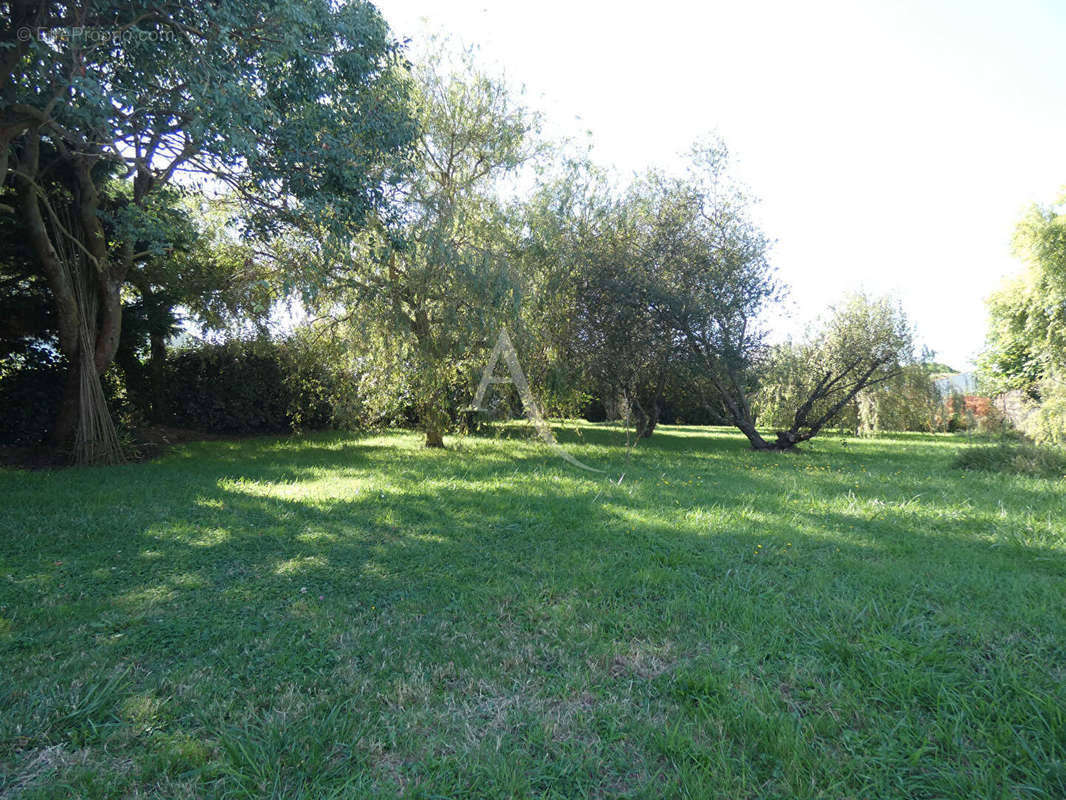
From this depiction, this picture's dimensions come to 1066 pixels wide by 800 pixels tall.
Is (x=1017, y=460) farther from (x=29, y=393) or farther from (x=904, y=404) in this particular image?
(x=29, y=393)

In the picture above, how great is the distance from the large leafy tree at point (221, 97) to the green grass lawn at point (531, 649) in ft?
12.2

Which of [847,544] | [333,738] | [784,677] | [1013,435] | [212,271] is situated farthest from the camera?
[1013,435]

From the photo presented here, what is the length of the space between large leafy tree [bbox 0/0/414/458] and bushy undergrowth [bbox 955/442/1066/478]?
34.2ft

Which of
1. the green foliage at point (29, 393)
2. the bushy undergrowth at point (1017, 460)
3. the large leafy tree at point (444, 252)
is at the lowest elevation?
the bushy undergrowth at point (1017, 460)

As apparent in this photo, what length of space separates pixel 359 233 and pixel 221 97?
10.9 feet

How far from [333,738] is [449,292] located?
743 cm

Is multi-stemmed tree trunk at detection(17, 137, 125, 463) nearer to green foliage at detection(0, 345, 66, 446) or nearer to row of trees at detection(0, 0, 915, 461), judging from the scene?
row of trees at detection(0, 0, 915, 461)

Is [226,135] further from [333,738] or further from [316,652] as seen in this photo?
[333,738]

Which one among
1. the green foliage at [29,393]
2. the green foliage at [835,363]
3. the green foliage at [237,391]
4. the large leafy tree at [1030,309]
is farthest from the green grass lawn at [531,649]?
the large leafy tree at [1030,309]

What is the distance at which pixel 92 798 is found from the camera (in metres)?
1.73

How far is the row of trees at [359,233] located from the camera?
18.1ft

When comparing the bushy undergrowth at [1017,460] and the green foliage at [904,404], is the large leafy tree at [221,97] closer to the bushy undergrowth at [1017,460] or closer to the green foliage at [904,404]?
the bushy undergrowth at [1017,460]

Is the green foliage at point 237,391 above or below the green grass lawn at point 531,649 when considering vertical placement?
above

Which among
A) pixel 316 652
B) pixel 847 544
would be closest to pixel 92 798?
pixel 316 652
